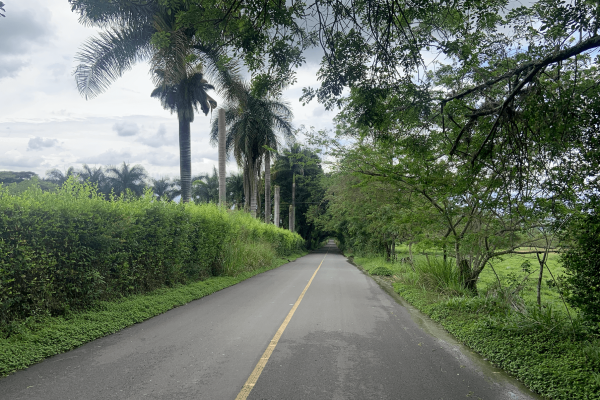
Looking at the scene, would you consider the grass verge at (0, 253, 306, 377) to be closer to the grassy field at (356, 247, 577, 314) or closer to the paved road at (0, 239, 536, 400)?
the paved road at (0, 239, 536, 400)

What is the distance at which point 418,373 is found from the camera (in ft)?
15.4

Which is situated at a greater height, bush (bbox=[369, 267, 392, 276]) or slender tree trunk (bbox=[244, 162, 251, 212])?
slender tree trunk (bbox=[244, 162, 251, 212])

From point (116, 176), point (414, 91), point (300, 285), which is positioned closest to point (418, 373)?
point (414, 91)

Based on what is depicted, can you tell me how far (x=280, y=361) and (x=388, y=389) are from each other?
1537 millimetres

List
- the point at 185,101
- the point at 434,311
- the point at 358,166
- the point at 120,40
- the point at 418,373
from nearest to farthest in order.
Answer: the point at 418,373 < the point at 434,311 < the point at 358,166 < the point at 120,40 < the point at 185,101

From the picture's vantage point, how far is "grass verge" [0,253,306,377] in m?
4.88

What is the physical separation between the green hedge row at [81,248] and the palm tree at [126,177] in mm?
44622

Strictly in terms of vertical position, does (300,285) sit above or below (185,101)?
below

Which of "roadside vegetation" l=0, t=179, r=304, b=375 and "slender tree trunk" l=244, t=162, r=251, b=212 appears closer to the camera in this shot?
"roadside vegetation" l=0, t=179, r=304, b=375

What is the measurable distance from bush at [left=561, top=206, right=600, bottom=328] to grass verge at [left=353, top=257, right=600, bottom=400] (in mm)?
518

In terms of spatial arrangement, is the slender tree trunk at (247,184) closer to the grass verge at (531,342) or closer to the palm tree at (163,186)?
the grass verge at (531,342)

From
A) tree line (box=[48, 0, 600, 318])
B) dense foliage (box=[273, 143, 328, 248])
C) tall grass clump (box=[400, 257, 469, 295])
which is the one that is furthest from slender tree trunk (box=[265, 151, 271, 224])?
tree line (box=[48, 0, 600, 318])

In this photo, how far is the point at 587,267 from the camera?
4.84 m

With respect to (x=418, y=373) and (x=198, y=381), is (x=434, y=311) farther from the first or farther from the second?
(x=198, y=381)
